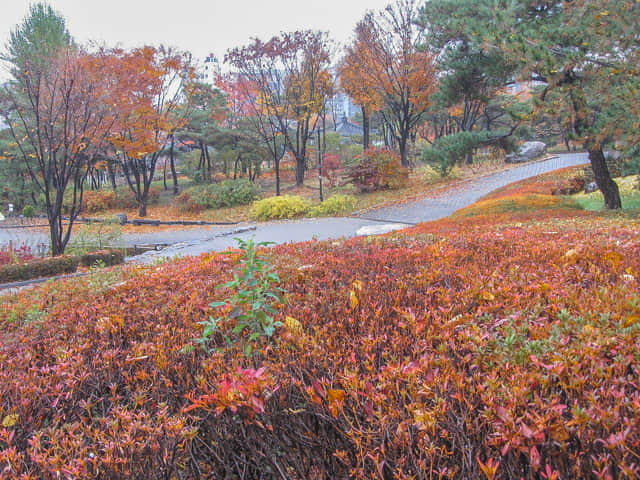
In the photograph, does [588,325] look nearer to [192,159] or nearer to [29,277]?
[29,277]

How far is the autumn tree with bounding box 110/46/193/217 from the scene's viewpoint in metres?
15.7

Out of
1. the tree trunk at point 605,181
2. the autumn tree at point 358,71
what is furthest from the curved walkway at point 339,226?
the autumn tree at point 358,71

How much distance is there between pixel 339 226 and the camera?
39.7 ft

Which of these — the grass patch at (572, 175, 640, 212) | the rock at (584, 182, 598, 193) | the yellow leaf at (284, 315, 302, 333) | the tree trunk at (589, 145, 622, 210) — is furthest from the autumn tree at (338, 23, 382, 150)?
the yellow leaf at (284, 315, 302, 333)

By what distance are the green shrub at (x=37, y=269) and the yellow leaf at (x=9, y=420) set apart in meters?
7.61

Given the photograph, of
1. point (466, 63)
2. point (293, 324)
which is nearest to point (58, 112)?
point (466, 63)

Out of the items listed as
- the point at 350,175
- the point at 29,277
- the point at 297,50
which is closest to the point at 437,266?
the point at 29,277

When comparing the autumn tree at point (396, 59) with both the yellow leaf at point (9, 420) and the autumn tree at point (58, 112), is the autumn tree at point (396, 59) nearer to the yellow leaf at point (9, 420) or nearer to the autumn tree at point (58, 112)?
the autumn tree at point (58, 112)

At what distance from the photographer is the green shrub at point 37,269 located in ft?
23.5

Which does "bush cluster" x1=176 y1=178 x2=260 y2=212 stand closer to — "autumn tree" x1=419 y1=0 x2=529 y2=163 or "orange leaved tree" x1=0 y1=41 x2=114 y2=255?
"orange leaved tree" x1=0 y1=41 x2=114 y2=255

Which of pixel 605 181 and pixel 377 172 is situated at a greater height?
pixel 377 172

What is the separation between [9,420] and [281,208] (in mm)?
15044

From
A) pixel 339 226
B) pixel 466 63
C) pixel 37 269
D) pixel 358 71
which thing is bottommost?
pixel 339 226

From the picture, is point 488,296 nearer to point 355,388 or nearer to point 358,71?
point 355,388
